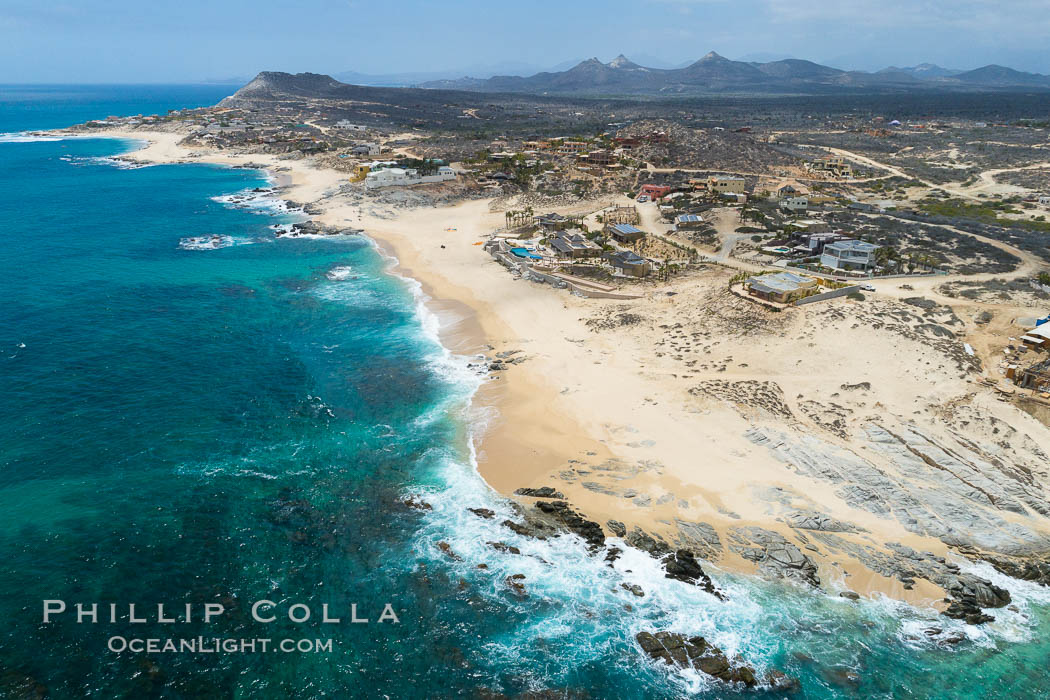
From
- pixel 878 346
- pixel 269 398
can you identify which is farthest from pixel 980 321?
pixel 269 398

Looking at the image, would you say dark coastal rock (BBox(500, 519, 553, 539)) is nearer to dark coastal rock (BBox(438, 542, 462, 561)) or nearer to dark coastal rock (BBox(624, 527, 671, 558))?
dark coastal rock (BBox(438, 542, 462, 561))

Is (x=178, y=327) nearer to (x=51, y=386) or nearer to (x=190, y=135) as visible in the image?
(x=51, y=386)

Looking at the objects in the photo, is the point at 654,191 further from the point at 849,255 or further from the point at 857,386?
the point at 857,386

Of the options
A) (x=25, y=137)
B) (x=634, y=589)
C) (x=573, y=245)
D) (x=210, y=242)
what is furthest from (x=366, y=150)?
(x=25, y=137)

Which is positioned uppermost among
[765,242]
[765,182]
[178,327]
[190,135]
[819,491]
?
[190,135]

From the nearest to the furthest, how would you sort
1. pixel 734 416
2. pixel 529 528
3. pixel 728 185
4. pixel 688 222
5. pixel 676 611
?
pixel 676 611 < pixel 529 528 < pixel 734 416 < pixel 688 222 < pixel 728 185

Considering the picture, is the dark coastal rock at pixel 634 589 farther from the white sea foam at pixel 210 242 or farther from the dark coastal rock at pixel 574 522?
the white sea foam at pixel 210 242

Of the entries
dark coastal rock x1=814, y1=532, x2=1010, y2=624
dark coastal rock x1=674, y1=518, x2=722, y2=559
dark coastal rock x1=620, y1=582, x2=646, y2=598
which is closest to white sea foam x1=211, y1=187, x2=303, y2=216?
dark coastal rock x1=674, y1=518, x2=722, y2=559
